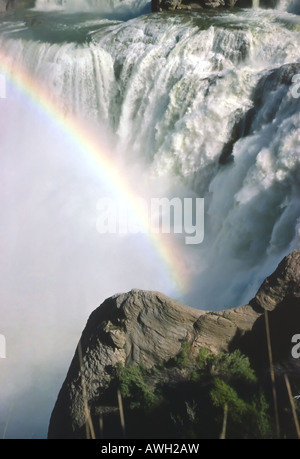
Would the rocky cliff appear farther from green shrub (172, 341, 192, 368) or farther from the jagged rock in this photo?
green shrub (172, 341, 192, 368)

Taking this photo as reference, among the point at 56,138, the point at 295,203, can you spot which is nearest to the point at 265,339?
the point at 295,203

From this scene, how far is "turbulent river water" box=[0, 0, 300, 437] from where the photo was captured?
845 centimetres

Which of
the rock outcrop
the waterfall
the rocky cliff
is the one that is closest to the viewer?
the rocky cliff

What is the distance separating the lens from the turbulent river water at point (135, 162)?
27.7 ft

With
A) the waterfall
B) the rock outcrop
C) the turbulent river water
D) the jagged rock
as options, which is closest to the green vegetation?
the turbulent river water

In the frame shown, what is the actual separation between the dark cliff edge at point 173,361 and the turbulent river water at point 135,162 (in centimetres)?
230

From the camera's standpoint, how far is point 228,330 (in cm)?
504

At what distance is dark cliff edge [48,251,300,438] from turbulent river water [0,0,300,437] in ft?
7.56

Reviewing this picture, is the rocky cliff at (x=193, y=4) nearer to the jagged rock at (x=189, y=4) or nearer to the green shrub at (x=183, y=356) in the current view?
the jagged rock at (x=189, y=4)

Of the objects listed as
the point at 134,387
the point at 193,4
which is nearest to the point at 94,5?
the point at 193,4

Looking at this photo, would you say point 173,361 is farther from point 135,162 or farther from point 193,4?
point 193,4

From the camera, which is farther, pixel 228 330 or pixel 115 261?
pixel 115 261
